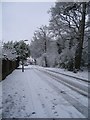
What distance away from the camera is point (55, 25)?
1497 inches

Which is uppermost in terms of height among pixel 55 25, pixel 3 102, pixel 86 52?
pixel 55 25

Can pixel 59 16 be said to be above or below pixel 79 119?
above

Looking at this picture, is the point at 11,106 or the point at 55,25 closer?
the point at 11,106

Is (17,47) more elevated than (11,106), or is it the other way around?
(17,47)

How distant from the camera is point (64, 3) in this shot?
3203 cm

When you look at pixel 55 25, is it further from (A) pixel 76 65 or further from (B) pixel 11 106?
(B) pixel 11 106

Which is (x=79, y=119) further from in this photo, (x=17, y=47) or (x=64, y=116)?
(x=17, y=47)

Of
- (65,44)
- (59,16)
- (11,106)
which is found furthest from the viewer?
(65,44)

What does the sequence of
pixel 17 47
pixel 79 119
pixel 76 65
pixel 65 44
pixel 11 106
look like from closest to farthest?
pixel 79 119
pixel 11 106
pixel 76 65
pixel 65 44
pixel 17 47

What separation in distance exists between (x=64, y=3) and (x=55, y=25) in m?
6.44

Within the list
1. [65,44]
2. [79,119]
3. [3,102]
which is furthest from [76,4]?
[79,119]

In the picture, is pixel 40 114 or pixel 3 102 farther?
pixel 3 102

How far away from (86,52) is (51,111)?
2932 centimetres

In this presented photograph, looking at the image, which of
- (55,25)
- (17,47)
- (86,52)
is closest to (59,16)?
(55,25)
